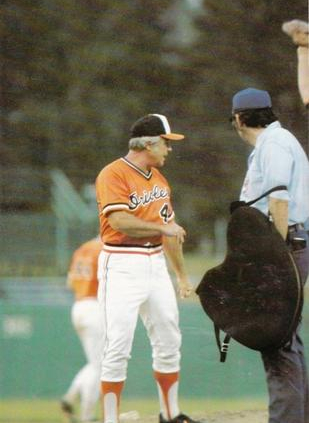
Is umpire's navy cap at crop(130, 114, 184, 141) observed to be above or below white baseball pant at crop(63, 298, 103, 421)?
above

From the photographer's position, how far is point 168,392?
801 cm

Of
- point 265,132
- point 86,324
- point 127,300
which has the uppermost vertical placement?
point 265,132

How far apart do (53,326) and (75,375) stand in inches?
11.4

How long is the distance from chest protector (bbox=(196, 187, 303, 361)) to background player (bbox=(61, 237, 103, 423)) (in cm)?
157

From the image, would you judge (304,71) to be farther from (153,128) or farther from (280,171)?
(153,128)

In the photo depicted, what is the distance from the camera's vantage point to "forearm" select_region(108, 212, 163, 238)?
7605mm

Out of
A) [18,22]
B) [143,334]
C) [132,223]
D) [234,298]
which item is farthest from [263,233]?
[18,22]

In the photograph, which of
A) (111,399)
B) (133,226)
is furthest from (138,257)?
(111,399)

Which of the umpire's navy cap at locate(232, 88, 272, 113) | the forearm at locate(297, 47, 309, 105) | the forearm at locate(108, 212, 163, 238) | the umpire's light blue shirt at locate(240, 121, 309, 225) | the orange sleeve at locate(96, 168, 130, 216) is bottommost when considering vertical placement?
the forearm at locate(108, 212, 163, 238)

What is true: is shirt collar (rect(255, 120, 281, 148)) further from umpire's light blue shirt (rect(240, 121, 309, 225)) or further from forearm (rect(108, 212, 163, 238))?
forearm (rect(108, 212, 163, 238))

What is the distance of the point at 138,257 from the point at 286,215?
4.06 feet

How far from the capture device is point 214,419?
826 cm

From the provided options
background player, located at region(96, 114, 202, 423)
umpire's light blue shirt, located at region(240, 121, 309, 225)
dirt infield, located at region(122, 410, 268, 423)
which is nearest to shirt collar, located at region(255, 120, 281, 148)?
umpire's light blue shirt, located at region(240, 121, 309, 225)

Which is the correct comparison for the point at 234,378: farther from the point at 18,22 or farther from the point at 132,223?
the point at 18,22
